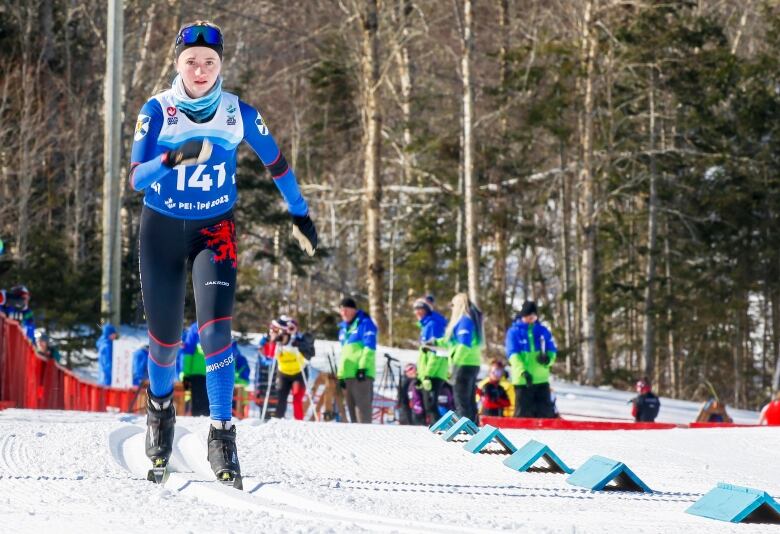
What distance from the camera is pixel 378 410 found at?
20.0 metres

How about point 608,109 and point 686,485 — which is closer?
point 686,485

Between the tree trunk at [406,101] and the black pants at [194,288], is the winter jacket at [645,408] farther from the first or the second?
the black pants at [194,288]

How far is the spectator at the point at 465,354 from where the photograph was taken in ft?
42.6

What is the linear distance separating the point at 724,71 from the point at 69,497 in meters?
29.9

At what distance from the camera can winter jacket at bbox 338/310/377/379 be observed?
14047mm

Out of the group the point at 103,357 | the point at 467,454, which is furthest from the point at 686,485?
the point at 103,357

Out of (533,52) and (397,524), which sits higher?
(533,52)

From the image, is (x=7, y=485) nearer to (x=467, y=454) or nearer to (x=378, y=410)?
(x=467, y=454)

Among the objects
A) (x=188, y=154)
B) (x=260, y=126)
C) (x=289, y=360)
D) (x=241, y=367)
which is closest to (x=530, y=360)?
(x=289, y=360)

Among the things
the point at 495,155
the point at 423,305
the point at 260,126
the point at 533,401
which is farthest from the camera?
the point at 495,155

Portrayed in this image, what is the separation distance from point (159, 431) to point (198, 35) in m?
1.73

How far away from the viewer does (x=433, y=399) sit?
14.5m

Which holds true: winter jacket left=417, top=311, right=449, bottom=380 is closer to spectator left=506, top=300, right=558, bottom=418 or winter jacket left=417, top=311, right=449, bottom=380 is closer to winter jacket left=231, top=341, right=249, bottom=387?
spectator left=506, top=300, right=558, bottom=418

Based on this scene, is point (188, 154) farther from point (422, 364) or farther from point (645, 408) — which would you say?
point (645, 408)
